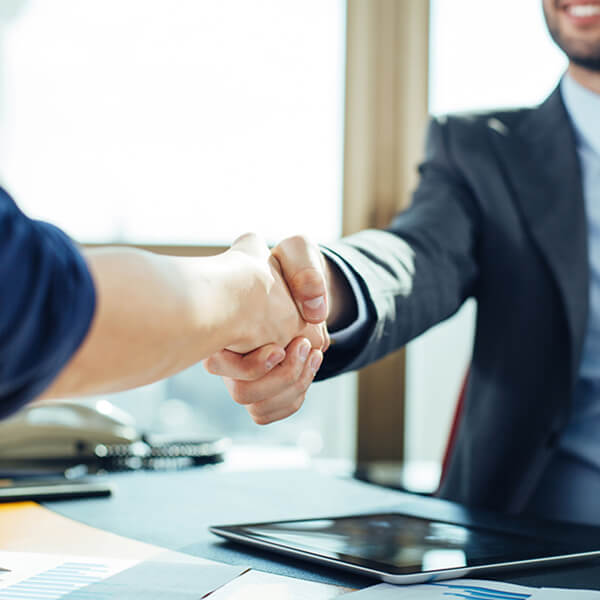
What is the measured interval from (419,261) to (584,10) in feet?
1.74

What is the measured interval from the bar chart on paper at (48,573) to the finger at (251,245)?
0.28 m

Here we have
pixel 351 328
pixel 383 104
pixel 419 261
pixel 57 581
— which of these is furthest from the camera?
pixel 383 104

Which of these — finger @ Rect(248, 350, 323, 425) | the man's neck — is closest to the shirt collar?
the man's neck

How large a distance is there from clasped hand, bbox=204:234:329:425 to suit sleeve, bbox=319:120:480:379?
0.07 meters

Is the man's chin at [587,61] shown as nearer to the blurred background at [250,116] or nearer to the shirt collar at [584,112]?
the shirt collar at [584,112]

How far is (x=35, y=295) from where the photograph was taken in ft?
1.31

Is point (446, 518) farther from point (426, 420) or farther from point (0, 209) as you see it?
point (426, 420)

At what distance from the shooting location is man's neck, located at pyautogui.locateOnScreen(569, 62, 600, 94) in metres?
1.30

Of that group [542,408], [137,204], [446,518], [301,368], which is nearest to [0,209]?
[301,368]

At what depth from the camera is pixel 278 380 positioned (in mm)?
787

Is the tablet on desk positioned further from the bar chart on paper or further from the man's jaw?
the man's jaw

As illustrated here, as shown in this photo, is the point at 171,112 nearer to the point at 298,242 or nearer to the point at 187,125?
the point at 187,125

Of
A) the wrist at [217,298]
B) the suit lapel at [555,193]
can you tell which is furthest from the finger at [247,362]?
the suit lapel at [555,193]

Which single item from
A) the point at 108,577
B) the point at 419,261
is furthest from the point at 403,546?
the point at 419,261
